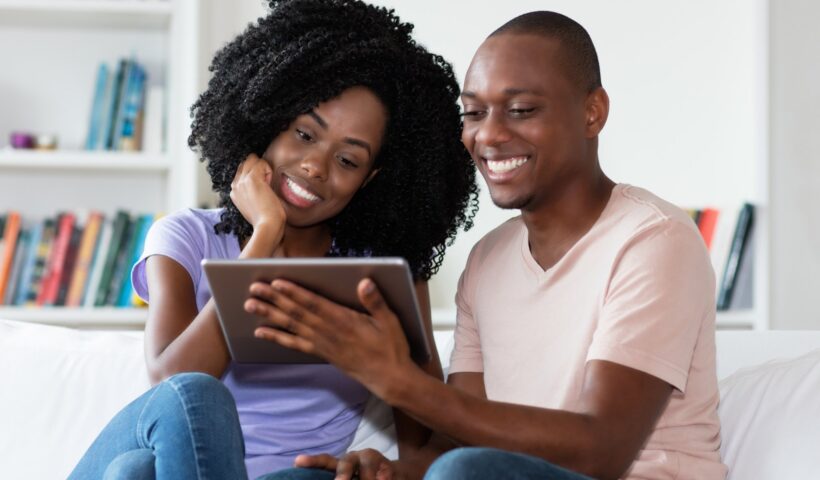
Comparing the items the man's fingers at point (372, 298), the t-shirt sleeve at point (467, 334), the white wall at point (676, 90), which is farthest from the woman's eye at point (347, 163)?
the white wall at point (676, 90)

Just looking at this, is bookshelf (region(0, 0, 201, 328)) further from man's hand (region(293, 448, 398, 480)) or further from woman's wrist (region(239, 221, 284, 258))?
man's hand (region(293, 448, 398, 480))

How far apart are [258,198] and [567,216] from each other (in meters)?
0.46

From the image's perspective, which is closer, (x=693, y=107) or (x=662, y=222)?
(x=662, y=222)

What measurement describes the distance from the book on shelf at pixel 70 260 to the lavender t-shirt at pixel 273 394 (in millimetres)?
1289

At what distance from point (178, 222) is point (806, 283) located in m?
1.92

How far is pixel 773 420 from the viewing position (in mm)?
1562

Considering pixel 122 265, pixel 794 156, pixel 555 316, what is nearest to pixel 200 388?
pixel 555 316

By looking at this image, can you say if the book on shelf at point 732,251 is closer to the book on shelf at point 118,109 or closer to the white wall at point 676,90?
the white wall at point 676,90

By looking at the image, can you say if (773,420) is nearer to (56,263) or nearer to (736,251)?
(736,251)

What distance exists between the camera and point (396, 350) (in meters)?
1.28

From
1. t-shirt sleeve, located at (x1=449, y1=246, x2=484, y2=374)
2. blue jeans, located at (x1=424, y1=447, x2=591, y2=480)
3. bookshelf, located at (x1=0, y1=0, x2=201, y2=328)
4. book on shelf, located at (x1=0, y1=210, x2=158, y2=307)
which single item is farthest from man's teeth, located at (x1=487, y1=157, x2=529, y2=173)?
book on shelf, located at (x1=0, y1=210, x2=158, y2=307)

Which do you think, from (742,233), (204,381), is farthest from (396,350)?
(742,233)

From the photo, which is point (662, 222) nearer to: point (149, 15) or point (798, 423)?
point (798, 423)

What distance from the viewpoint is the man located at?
127 cm
